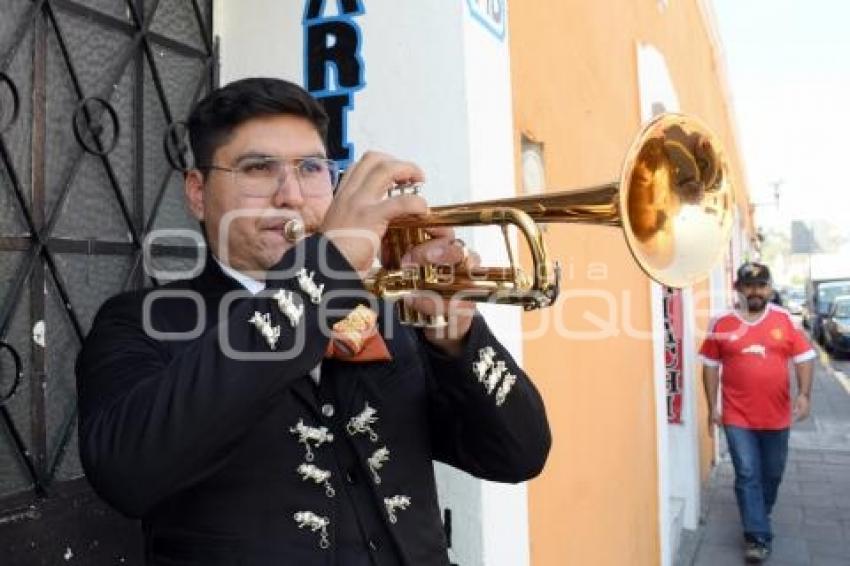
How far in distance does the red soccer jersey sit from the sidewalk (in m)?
0.96

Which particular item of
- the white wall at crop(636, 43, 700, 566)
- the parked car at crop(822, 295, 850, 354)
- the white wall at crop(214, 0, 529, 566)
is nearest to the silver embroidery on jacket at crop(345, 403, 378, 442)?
the white wall at crop(214, 0, 529, 566)

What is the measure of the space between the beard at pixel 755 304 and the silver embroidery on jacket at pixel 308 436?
14.4 ft

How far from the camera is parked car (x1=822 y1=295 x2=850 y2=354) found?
16984mm

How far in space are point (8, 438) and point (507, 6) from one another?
2.18 m

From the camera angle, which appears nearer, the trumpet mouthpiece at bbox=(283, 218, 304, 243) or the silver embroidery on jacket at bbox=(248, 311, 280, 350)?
the silver embroidery on jacket at bbox=(248, 311, 280, 350)

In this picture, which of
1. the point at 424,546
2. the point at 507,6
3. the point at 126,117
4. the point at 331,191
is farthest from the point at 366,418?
the point at 507,6

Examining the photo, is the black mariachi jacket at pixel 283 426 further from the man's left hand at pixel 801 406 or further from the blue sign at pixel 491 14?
the man's left hand at pixel 801 406

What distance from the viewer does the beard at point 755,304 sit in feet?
16.8

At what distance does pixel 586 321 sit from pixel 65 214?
2.57m

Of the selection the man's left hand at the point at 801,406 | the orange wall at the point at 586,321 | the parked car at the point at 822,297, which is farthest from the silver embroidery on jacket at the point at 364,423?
the parked car at the point at 822,297

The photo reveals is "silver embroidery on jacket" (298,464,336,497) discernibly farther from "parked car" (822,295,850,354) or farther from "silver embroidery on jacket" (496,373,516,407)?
"parked car" (822,295,850,354)

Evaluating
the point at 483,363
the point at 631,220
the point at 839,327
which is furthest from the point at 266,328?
the point at 839,327

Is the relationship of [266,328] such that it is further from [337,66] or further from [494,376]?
[337,66]

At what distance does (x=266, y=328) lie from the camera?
1237mm
